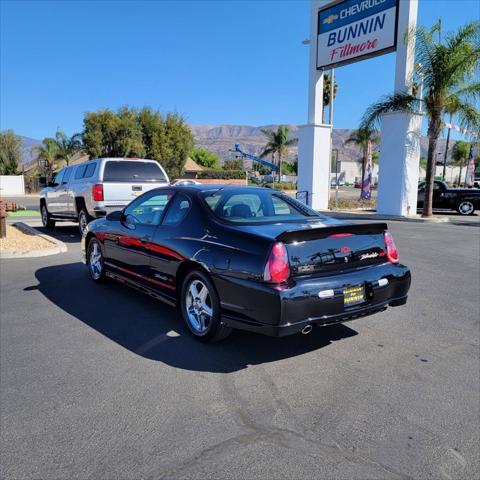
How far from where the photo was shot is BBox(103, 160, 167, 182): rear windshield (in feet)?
34.4

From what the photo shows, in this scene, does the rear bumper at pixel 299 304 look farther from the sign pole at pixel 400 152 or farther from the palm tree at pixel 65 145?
the palm tree at pixel 65 145

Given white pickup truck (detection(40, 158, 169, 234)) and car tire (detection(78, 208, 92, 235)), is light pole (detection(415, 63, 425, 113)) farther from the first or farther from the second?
car tire (detection(78, 208, 92, 235))

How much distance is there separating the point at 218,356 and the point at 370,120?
19.1 metres

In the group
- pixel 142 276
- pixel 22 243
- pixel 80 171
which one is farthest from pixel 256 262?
pixel 80 171

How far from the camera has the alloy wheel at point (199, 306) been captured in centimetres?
428

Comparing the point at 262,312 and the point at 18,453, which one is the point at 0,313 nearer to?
the point at 18,453

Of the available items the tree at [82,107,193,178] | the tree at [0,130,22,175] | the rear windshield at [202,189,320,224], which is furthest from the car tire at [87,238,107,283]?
the tree at [0,130,22,175]

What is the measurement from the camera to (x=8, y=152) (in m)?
46.4

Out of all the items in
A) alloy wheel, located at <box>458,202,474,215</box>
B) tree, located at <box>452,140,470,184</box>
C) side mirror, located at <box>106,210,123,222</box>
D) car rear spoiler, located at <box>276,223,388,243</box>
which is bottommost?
alloy wheel, located at <box>458,202,474,215</box>

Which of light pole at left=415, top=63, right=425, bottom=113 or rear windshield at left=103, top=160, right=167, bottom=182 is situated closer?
rear windshield at left=103, top=160, right=167, bottom=182

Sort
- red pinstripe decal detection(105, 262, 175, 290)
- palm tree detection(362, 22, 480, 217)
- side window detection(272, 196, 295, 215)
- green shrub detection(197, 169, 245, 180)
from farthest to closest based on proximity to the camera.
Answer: green shrub detection(197, 169, 245, 180) < palm tree detection(362, 22, 480, 217) < side window detection(272, 196, 295, 215) < red pinstripe decal detection(105, 262, 175, 290)

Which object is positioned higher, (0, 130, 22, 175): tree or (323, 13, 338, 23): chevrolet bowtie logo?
(323, 13, 338, 23): chevrolet bowtie logo

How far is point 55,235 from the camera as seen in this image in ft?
40.0

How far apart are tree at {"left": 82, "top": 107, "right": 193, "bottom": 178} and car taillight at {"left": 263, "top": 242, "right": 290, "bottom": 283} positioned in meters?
42.7
